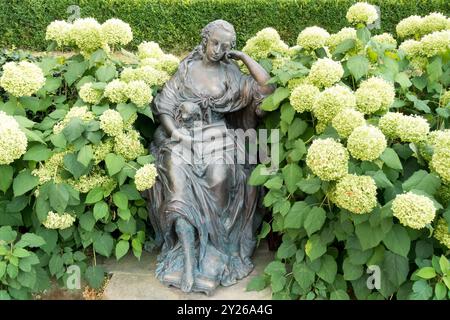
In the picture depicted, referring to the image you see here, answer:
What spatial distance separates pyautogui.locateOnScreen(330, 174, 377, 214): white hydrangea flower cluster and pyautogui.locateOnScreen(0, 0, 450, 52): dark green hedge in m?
7.20

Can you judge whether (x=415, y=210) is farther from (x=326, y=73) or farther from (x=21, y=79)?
(x=21, y=79)

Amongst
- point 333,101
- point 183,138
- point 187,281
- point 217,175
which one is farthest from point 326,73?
point 187,281

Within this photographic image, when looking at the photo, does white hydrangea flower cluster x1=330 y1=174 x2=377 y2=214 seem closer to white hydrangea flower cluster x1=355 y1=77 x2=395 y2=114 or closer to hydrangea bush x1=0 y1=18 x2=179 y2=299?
white hydrangea flower cluster x1=355 y1=77 x2=395 y2=114

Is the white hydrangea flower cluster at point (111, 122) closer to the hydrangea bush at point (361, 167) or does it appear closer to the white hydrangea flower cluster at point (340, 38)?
the hydrangea bush at point (361, 167)

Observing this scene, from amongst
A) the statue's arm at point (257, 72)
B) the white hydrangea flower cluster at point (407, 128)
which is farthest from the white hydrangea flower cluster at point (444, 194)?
the statue's arm at point (257, 72)

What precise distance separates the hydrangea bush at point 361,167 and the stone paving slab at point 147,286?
0.17 m

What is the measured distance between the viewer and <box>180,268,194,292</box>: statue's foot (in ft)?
11.9

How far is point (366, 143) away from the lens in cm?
287

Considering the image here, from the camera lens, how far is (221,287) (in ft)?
12.3

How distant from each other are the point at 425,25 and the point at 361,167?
5.31ft

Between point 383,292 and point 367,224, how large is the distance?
445mm

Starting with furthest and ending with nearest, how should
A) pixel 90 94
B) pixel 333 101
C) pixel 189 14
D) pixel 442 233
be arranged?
1. pixel 189 14
2. pixel 90 94
3. pixel 333 101
4. pixel 442 233

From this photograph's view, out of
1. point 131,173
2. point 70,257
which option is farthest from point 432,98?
point 70,257

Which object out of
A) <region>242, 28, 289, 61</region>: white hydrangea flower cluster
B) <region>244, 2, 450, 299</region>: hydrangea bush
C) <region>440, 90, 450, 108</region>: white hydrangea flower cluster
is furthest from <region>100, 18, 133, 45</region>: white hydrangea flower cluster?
<region>440, 90, 450, 108</region>: white hydrangea flower cluster
